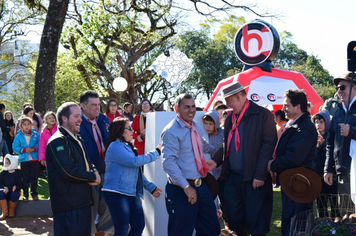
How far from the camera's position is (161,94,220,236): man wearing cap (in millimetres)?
4406

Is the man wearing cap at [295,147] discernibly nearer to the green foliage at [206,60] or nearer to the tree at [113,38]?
the tree at [113,38]

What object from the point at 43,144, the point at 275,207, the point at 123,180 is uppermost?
the point at 43,144

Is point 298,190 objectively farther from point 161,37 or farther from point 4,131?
point 161,37

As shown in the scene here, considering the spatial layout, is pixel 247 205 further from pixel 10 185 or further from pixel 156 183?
pixel 10 185

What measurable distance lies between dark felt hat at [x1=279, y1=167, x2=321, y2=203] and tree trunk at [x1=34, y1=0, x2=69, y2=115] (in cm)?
788

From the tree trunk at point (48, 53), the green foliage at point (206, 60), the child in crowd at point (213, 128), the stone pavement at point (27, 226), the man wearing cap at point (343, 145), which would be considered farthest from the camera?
the green foliage at point (206, 60)

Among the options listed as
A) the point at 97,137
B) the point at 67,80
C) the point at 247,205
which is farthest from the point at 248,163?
the point at 67,80

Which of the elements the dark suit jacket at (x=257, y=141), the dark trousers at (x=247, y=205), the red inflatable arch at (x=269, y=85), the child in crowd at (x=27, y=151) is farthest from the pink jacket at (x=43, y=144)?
the red inflatable arch at (x=269, y=85)

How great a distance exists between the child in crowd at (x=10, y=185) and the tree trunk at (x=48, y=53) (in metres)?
3.24

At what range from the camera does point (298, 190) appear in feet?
15.0

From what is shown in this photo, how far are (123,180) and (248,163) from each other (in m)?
1.44

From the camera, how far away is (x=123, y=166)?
4875 millimetres

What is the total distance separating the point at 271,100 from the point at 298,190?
8.72 metres

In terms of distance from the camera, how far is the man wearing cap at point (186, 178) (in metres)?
4.41
